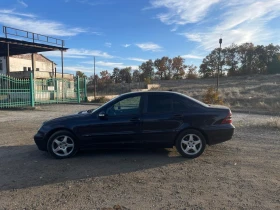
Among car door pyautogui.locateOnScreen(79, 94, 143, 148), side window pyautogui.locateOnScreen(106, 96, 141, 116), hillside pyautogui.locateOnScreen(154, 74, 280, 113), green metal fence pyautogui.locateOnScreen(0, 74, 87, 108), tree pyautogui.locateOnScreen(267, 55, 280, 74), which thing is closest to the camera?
car door pyautogui.locateOnScreen(79, 94, 143, 148)

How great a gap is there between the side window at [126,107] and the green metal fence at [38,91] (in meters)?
13.3

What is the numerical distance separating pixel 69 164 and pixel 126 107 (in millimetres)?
1783

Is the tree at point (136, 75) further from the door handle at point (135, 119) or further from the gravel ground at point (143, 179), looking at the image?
the door handle at point (135, 119)

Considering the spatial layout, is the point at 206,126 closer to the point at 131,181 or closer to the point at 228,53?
the point at 131,181

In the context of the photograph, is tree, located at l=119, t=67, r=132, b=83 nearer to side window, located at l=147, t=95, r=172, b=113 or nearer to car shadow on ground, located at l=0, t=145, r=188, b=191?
car shadow on ground, located at l=0, t=145, r=188, b=191

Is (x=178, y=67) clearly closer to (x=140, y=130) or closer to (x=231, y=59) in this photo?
(x=231, y=59)

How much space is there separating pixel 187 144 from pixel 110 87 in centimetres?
5071

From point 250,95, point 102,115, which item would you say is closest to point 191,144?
point 102,115

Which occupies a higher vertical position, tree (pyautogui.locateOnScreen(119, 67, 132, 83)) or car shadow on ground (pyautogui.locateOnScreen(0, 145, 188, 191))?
tree (pyautogui.locateOnScreen(119, 67, 132, 83))

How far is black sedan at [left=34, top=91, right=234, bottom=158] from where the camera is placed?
5.61 metres

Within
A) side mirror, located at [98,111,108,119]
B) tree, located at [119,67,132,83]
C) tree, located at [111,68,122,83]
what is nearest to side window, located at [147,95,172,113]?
side mirror, located at [98,111,108,119]

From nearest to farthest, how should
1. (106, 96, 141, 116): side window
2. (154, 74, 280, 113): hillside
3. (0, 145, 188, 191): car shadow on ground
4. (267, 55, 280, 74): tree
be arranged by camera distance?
1. (0, 145, 188, 191): car shadow on ground
2. (106, 96, 141, 116): side window
3. (154, 74, 280, 113): hillside
4. (267, 55, 280, 74): tree

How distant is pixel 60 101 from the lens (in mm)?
22453

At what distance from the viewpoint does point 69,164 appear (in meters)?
5.30
